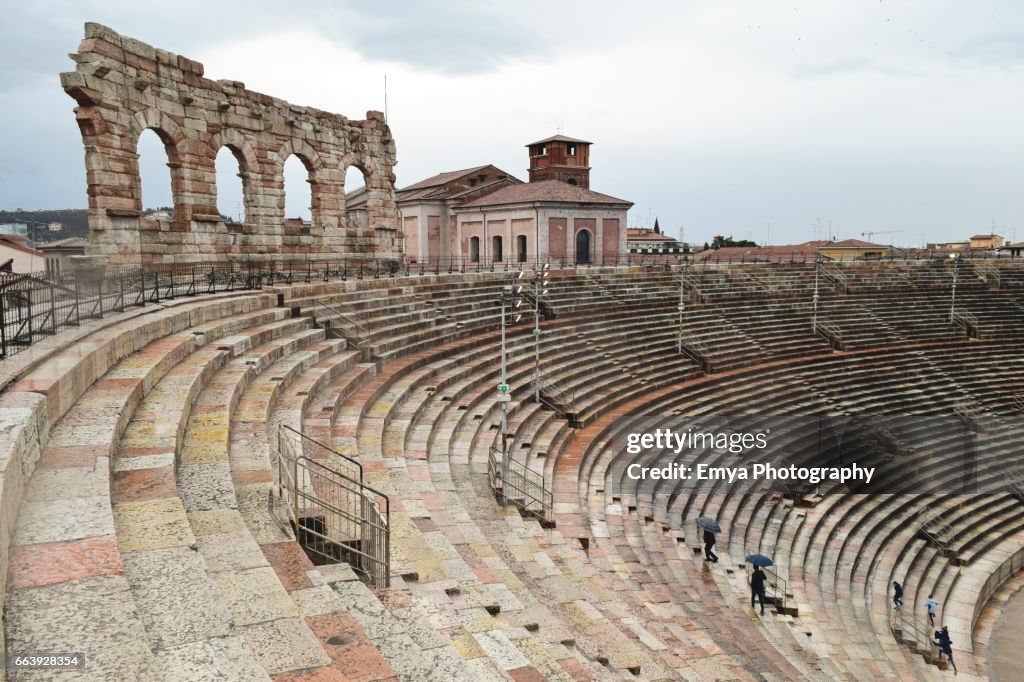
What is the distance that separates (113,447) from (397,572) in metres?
2.92

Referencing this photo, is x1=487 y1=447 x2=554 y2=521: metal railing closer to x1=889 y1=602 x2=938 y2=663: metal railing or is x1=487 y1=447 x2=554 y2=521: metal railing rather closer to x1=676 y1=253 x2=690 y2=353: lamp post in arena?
x1=889 y1=602 x2=938 y2=663: metal railing

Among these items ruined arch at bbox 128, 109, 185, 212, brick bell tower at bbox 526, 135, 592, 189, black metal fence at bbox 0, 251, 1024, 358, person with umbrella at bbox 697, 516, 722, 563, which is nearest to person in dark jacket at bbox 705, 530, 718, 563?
person with umbrella at bbox 697, 516, 722, 563

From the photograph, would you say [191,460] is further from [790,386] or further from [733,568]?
[790,386]

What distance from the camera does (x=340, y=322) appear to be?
16656 millimetres

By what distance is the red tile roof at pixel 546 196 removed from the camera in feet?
126

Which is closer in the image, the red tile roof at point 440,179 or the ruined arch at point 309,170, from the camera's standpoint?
the ruined arch at point 309,170

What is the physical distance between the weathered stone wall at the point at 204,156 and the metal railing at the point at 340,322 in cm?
485

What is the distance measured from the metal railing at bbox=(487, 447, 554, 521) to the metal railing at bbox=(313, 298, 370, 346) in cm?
477

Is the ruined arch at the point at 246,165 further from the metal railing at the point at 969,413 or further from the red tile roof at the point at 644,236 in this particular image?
the red tile roof at the point at 644,236

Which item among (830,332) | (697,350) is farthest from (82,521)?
(830,332)

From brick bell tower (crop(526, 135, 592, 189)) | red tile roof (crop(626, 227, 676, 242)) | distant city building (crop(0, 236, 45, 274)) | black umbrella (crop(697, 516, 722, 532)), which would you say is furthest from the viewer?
red tile roof (crop(626, 227, 676, 242))

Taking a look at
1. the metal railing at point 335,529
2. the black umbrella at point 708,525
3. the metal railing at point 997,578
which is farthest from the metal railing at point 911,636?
the metal railing at point 335,529

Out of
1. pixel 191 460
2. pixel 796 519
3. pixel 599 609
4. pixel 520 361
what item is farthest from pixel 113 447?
pixel 796 519

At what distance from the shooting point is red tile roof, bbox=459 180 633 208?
126ft
